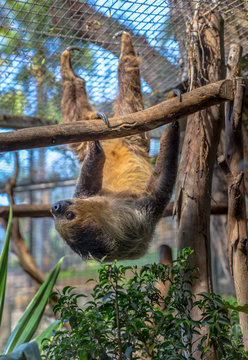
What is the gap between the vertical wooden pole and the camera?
2496 millimetres

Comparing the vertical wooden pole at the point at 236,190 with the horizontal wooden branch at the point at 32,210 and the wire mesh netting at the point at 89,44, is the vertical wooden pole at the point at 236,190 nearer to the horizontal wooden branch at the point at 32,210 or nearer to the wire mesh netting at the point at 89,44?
the wire mesh netting at the point at 89,44

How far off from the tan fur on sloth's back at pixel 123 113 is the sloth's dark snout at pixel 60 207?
0.71 meters

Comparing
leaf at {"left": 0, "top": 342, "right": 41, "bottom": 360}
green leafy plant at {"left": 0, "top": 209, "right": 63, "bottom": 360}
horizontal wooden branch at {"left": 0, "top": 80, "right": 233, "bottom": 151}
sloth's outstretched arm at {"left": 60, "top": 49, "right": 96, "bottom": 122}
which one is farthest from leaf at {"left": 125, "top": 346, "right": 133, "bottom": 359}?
sloth's outstretched arm at {"left": 60, "top": 49, "right": 96, "bottom": 122}

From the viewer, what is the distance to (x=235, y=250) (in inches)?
102

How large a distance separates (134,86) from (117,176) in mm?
838

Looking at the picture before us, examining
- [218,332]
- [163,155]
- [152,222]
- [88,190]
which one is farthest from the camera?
[88,190]

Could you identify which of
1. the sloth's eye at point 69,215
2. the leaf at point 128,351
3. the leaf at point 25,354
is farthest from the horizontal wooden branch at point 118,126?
the leaf at point 128,351

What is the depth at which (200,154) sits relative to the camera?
2.73 metres

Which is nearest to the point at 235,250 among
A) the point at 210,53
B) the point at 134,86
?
the point at 210,53

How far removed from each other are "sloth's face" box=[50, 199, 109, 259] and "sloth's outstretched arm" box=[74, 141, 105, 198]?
1.11 feet

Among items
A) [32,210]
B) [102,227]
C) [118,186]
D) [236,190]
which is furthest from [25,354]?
[32,210]

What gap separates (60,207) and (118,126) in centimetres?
86

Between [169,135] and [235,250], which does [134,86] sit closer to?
[169,135]

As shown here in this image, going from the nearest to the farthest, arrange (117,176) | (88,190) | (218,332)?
(218,332)
(88,190)
(117,176)
